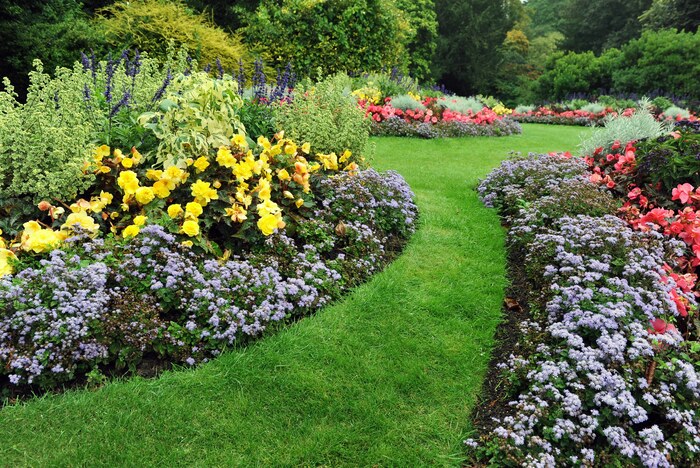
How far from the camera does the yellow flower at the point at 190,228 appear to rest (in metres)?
2.98

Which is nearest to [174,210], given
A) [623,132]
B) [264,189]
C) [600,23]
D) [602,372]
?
[264,189]

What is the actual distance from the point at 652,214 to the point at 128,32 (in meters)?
9.78

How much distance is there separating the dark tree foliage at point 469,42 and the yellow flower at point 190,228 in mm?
24267

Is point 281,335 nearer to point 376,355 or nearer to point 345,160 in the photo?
point 376,355

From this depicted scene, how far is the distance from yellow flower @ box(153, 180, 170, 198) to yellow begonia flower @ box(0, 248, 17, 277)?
0.88 m

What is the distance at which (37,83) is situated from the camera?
3271mm

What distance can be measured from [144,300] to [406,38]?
49.9ft

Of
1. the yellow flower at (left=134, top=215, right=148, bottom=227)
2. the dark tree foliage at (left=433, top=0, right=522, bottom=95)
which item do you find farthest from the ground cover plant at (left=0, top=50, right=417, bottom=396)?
the dark tree foliage at (left=433, top=0, right=522, bottom=95)

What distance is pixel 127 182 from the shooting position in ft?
10.4

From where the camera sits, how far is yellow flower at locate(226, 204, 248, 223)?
321 cm

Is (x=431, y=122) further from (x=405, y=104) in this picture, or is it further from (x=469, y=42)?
(x=469, y=42)

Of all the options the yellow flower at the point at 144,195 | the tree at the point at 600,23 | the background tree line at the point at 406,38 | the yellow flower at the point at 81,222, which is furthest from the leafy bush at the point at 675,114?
the tree at the point at 600,23

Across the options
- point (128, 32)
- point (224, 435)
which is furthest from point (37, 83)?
point (128, 32)

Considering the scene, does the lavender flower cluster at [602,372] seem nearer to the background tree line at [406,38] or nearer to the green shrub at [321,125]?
the green shrub at [321,125]
